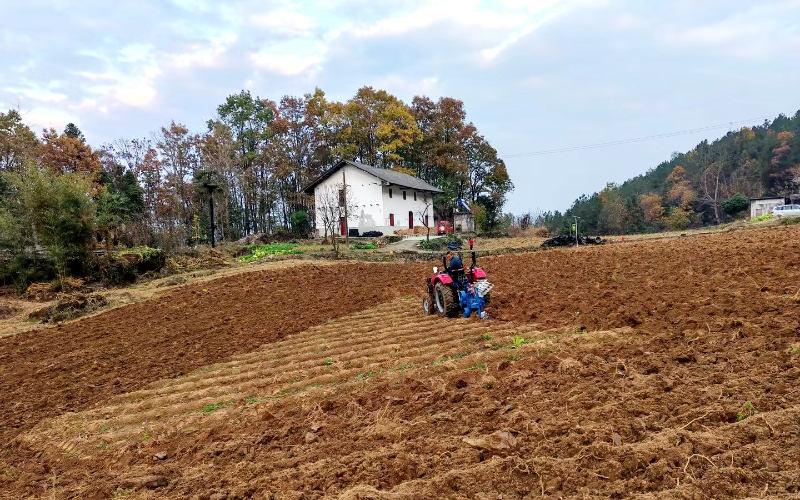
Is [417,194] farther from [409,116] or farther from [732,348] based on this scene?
[732,348]

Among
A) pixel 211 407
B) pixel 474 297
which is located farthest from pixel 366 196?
pixel 211 407

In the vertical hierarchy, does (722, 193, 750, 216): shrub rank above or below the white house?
below

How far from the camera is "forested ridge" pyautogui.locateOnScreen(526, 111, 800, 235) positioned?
136ft

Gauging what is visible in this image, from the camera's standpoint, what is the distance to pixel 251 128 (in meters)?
38.9

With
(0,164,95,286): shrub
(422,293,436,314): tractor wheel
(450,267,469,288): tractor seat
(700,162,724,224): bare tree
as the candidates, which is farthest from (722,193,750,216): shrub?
(0,164,95,286): shrub

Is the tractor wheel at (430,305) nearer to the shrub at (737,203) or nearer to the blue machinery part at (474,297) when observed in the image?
the blue machinery part at (474,297)

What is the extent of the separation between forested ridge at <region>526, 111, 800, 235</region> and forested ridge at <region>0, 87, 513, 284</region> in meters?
9.55

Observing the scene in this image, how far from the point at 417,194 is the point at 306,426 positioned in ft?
109

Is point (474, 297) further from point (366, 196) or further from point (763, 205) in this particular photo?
point (763, 205)

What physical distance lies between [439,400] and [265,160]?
1420 inches

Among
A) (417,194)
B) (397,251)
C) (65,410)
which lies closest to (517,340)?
(65,410)

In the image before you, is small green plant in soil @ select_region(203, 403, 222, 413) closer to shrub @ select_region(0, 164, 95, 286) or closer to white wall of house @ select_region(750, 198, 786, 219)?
shrub @ select_region(0, 164, 95, 286)

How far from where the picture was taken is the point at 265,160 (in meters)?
37.0

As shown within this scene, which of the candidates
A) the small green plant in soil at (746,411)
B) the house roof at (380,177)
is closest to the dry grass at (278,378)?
the small green plant in soil at (746,411)
